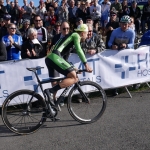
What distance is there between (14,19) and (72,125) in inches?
413

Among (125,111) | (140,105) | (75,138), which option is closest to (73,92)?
(75,138)

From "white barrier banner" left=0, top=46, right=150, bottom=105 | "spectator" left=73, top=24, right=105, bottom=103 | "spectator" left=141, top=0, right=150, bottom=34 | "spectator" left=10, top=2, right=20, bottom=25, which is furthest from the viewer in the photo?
"spectator" left=10, top=2, right=20, bottom=25

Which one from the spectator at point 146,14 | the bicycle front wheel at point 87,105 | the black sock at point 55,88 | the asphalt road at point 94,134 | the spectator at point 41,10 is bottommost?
the asphalt road at point 94,134

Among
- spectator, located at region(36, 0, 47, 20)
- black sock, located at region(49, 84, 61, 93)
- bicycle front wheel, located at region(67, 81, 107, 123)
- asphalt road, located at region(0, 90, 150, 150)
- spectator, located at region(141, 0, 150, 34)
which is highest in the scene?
spectator, located at region(36, 0, 47, 20)

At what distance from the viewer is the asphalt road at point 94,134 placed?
471cm

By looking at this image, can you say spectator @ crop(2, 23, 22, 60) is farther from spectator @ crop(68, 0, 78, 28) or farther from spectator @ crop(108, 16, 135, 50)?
spectator @ crop(68, 0, 78, 28)

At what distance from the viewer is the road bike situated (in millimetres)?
5188

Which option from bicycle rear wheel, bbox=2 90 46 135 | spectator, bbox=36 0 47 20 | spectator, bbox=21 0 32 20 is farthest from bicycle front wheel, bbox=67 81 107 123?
spectator, bbox=21 0 32 20

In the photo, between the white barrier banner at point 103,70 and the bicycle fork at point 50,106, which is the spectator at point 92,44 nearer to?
the white barrier banner at point 103,70

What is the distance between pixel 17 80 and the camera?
6332mm

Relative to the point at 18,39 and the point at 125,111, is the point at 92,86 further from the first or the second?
the point at 18,39

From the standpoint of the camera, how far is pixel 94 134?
5.10 m

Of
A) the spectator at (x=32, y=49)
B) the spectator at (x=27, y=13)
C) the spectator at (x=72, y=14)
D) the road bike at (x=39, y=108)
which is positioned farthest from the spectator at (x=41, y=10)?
the road bike at (x=39, y=108)

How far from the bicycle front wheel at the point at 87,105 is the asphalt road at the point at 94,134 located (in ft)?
0.44
